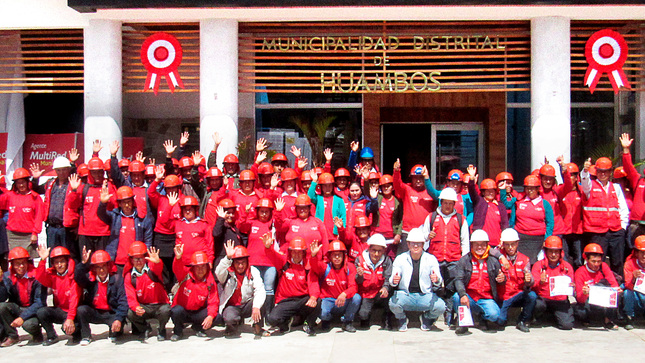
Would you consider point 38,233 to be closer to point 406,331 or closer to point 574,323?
point 406,331

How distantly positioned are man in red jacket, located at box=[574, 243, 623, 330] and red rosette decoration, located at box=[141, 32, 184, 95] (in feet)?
23.5

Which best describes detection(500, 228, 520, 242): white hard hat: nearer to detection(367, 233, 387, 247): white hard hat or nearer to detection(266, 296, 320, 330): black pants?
detection(367, 233, 387, 247): white hard hat

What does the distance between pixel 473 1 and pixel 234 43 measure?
4.01 metres

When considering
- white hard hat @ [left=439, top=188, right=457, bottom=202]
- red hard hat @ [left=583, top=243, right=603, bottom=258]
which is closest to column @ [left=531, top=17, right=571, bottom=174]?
red hard hat @ [left=583, top=243, right=603, bottom=258]

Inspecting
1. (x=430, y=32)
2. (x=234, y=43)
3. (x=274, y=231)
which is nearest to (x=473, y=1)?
(x=430, y=32)

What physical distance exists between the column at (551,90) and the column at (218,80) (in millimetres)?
5095

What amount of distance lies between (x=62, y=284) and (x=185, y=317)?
1485mm

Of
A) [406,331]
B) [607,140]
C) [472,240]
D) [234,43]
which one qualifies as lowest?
[406,331]

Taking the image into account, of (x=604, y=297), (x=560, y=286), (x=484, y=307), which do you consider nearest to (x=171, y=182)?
(x=484, y=307)

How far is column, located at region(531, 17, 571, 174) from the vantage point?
452 inches

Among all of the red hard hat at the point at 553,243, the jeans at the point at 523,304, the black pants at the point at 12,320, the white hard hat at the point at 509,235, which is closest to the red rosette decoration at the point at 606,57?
the red hard hat at the point at 553,243

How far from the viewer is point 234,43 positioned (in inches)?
465

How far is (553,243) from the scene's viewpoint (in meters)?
8.46

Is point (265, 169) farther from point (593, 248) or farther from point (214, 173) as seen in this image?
point (593, 248)
